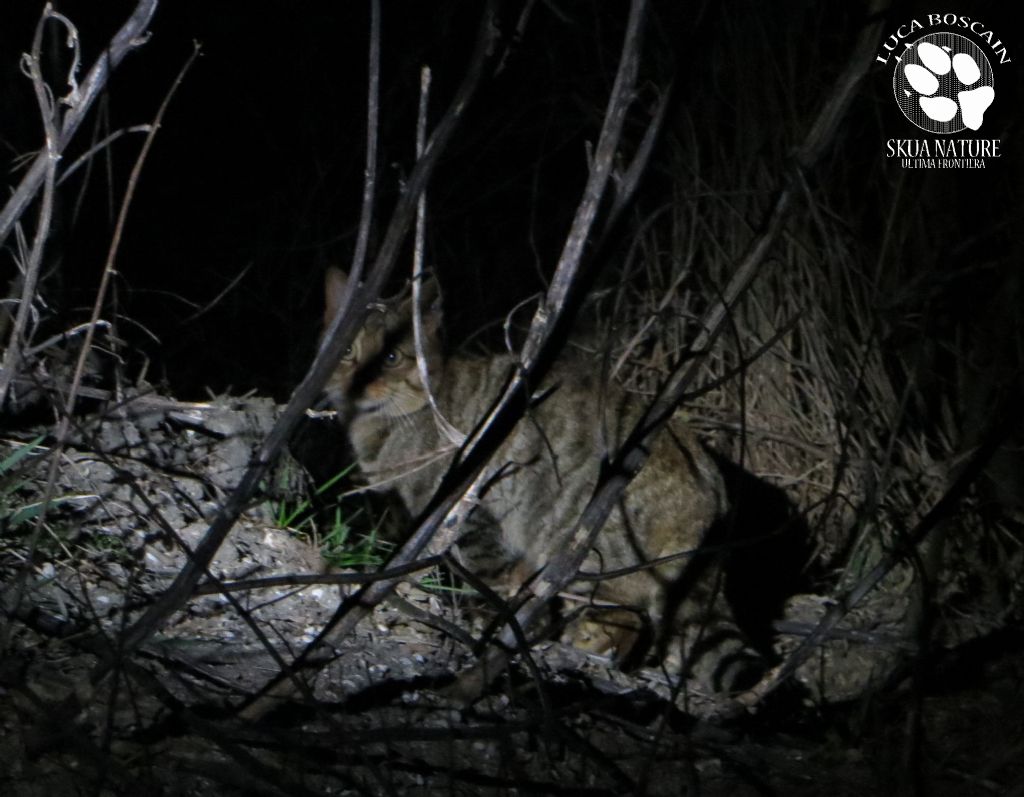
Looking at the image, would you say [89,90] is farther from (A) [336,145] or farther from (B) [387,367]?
(A) [336,145]

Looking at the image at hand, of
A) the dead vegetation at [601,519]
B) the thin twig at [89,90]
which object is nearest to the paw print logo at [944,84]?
the dead vegetation at [601,519]

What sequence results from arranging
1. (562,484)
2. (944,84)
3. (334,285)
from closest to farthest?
(944,84) → (562,484) → (334,285)

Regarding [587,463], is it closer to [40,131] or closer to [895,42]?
[895,42]

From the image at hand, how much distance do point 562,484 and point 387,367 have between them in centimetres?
96

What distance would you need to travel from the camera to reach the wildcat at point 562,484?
4195 millimetres

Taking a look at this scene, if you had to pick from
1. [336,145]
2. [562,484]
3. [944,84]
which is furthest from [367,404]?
[944,84]

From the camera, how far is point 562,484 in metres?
4.45

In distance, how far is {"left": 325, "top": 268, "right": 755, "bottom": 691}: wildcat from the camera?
13.8ft

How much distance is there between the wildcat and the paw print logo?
147cm

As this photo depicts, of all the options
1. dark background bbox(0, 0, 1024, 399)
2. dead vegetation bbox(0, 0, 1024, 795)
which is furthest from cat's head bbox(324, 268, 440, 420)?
dark background bbox(0, 0, 1024, 399)

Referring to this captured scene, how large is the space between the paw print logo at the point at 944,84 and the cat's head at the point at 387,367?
6.38 feet

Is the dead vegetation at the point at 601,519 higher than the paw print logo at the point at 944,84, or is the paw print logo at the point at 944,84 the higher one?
the paw print logo at the point at 944,84

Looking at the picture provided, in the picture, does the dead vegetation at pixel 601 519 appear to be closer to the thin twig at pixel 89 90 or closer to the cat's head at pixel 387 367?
the thin twig at pixel 89 90

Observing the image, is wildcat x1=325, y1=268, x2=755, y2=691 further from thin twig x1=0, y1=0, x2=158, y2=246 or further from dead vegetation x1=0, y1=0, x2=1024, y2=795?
thin twig x1=0, y1=0, x2=158, y2=246
